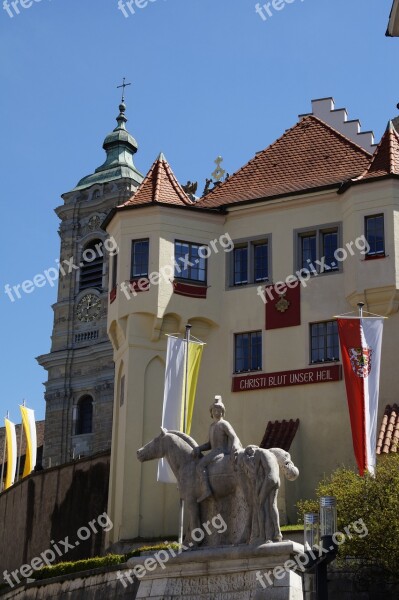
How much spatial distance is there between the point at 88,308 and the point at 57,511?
4415cm

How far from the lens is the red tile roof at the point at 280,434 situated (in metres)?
37.3

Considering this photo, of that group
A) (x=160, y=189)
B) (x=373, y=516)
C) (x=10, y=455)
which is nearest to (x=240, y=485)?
(x=373, y=516)

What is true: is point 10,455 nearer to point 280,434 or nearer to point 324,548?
point 280,434

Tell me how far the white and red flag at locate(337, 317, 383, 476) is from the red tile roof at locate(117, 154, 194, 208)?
27.6 ft

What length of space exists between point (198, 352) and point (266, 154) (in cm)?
989

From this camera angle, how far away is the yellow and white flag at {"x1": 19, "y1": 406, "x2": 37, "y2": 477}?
63112 mm

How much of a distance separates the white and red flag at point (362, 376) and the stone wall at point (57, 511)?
35.8ft

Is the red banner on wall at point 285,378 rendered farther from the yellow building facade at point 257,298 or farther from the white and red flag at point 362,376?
the white and red flag at point 362,376

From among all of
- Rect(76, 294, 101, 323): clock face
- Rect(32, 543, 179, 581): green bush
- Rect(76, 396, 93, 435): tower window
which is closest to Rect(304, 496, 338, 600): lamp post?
Rect(32, 543, 179, 581): green bush

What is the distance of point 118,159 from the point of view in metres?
98.8

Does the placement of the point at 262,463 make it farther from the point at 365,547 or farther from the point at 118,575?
the point at 118,575

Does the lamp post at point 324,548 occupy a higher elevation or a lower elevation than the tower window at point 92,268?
lower

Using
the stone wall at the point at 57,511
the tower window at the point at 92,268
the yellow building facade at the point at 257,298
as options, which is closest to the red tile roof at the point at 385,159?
the yellow building facade at the point at 257,298

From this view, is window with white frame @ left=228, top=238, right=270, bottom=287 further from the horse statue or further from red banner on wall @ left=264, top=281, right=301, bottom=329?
the horse statue
